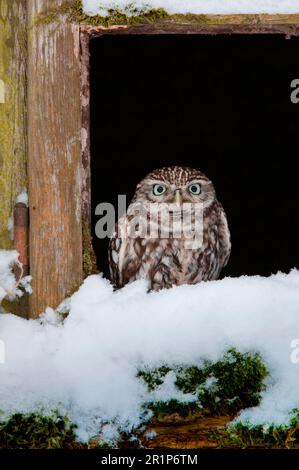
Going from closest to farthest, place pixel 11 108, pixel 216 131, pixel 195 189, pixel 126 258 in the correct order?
pixel 11 108 < pixel 126 258 < pixel 195 189 < pixel 216 131

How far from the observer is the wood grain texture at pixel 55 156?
125 inches

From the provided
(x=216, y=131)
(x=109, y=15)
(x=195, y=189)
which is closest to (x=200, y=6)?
(x=109, y=15)

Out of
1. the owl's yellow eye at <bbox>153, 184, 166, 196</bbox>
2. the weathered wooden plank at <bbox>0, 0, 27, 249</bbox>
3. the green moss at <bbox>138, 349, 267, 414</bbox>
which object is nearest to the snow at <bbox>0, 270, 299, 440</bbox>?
the green moss at <bbox>138, 349, 267, 414</bbox>

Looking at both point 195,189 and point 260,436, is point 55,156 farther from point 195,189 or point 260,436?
point 195,189

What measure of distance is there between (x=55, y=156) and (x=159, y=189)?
126cm

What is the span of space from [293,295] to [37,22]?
1.36 m

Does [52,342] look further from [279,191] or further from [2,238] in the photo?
[279,191]

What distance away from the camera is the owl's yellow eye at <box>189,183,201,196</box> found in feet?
14.4

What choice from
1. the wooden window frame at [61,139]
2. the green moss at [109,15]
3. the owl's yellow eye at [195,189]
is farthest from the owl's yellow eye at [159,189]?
the green moss at [109,15]

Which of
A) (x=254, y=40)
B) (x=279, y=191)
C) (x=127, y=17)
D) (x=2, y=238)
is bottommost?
(x=2, y=238)

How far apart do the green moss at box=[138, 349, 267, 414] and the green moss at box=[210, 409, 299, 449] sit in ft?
0.23

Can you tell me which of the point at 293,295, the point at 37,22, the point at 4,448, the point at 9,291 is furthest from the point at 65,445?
the point at 37,22

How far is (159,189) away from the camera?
4.37 meters

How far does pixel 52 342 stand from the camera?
2.94 m
